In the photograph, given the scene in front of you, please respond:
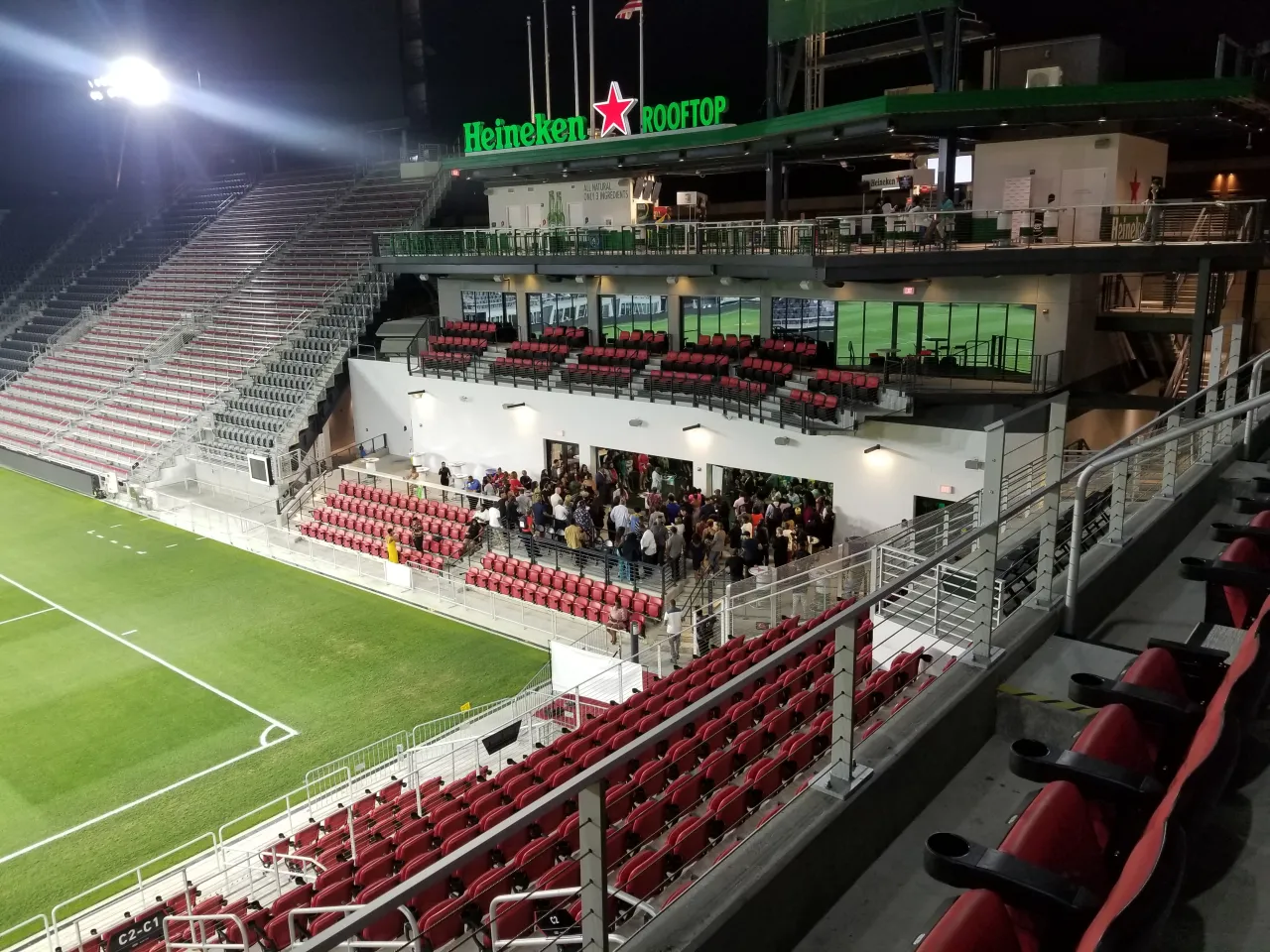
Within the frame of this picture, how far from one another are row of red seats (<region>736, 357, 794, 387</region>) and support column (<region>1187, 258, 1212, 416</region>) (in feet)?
24.6

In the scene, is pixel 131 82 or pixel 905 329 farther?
pixel 131 82

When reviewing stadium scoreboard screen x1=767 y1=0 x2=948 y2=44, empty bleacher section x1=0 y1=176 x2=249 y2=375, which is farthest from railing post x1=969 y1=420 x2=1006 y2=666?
empty bleacher section x1=0 y1=176 x2=249 y2=375

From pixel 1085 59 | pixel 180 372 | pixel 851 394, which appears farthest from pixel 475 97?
pixel 851 394

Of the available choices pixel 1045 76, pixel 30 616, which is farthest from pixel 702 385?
pixel 30 616

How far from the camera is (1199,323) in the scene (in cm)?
1741

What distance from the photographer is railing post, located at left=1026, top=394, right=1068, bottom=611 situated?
5.50 m

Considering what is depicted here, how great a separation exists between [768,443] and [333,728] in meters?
10.6

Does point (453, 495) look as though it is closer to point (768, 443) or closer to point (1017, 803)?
point (768, 443)

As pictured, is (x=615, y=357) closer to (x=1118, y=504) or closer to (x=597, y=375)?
(x=597, y=375)

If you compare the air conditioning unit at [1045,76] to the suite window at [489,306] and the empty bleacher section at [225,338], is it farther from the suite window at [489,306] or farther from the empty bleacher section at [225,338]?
the empty bleacher section at [225,338]

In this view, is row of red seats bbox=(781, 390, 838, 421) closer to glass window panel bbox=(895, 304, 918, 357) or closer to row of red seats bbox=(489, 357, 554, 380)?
glass window panel bbox=(895, 304, 918, 357)

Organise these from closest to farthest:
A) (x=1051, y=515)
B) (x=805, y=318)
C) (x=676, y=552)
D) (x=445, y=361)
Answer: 1. (x=1051, y=515)
2. (x=676, y=552)
3. (x=805, y=318)
4. (x=445, y=361)

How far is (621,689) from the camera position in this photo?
13891mm

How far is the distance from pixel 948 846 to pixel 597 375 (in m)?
20.6
